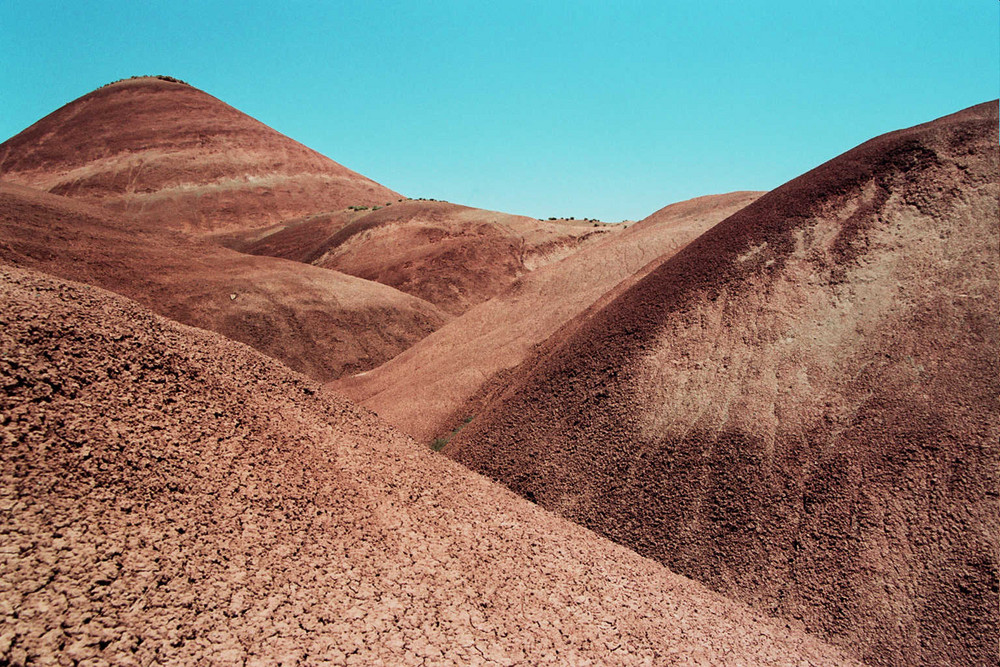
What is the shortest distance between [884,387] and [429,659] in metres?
6.86

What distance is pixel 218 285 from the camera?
24.0 metres

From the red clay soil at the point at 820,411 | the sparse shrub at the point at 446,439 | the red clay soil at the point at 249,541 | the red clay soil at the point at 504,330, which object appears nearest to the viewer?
the red clay soil at the point at 249,541

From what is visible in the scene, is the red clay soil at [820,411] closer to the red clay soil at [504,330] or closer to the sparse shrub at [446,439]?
the sparse shrub at [446,439]

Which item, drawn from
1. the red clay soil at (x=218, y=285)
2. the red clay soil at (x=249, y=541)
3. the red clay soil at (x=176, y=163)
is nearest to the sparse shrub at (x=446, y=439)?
the red clay soil at (x=249, y=541)

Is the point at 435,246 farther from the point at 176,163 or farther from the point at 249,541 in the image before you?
the point at 249,541

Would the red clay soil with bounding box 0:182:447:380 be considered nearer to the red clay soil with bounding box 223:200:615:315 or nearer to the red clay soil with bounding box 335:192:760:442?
the red clay soil with bounding box 335:192:760:442

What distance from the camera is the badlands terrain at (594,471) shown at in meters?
4.30

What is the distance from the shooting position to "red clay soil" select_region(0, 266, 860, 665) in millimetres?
3938

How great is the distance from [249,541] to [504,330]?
1345cm

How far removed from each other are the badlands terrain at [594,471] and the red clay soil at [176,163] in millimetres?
44558

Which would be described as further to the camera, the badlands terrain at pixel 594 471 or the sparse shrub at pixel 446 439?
the sparse shrub at pixel 446 439

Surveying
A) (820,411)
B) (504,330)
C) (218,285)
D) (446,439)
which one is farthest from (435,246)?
(820,411)

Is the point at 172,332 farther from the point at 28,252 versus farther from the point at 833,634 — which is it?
the point at 28,252

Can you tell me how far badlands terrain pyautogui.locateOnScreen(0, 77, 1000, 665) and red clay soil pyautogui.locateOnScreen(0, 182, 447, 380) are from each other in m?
9.81
